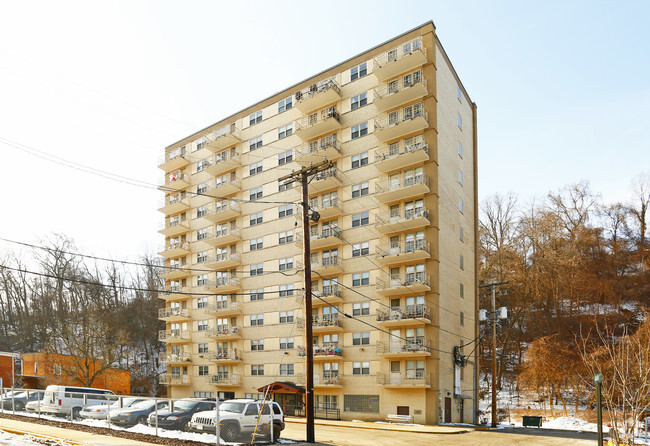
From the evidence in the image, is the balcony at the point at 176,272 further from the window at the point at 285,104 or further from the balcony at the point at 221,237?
the window at the point at 285,104

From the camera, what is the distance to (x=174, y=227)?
67.0 meters

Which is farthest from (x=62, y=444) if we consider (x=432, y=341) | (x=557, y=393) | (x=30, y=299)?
(x=30, y=299)

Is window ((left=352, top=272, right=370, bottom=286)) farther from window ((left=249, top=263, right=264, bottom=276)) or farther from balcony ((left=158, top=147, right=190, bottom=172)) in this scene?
balcony ((left=158, top=147, right=190, bottom=172))

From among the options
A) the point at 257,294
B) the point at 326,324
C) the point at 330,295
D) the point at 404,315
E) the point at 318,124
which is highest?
the point at 318,124

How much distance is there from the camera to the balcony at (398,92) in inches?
1791

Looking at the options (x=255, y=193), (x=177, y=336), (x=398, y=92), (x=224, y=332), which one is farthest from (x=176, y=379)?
(x=398, y=92)

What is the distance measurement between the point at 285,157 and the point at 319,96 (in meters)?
7.29

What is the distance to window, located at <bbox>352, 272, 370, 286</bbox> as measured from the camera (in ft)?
156

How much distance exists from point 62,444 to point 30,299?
82.8 metres

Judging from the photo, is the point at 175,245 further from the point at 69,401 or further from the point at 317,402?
the point at 69,401

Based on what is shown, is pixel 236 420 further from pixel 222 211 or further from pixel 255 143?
pixel 255 143

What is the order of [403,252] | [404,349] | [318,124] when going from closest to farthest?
1. [404,349]
2. [403,252]
3. [318,124]

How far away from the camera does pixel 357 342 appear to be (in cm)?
4709

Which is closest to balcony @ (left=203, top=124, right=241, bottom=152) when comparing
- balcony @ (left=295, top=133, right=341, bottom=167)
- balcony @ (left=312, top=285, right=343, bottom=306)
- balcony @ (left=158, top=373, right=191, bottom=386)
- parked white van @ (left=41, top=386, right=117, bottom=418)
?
balcony @ (left=295, top=133, right=341, bottom=167)
